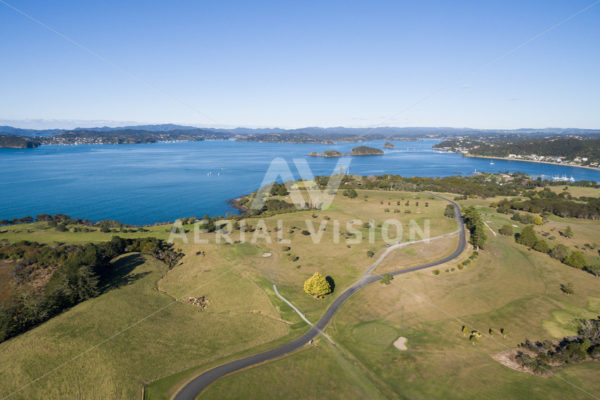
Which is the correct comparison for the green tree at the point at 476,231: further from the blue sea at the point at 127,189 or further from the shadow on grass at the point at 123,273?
the blue sea at the point at 127,189

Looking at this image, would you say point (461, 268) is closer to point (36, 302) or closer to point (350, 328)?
point (350, 328)

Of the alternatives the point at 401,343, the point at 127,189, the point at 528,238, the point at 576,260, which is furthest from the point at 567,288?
the point at 127,189

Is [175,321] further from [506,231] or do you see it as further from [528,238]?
Result: [506,231]

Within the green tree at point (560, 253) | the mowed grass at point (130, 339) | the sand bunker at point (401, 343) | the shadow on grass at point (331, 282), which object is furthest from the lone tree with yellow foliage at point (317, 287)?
the green tree at point (560, 253)

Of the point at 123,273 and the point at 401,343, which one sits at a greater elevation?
the point at 123,273

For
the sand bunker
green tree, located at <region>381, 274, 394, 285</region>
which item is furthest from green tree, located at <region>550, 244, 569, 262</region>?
the sand bunker

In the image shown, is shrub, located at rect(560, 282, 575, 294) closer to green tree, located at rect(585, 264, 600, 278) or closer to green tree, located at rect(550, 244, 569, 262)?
green tree, located at rect(585, 264, 600, 278)

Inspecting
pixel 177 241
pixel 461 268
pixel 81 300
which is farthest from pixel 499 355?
pixel 177 241
